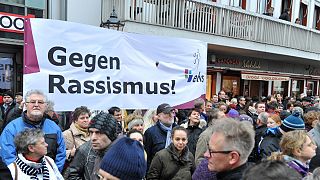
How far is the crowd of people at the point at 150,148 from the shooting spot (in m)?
1.79

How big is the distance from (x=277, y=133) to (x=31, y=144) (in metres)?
2.86

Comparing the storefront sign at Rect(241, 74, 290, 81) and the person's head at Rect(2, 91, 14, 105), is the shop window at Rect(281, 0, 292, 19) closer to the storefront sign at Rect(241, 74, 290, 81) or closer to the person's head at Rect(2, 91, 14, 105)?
the storefront sign at Rect(241, 74, 290, 81)

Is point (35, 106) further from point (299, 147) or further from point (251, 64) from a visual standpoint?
point (251, 64)

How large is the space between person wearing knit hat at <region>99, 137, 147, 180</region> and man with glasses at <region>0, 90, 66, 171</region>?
1.94 meters

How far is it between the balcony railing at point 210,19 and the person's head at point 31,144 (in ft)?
18.1

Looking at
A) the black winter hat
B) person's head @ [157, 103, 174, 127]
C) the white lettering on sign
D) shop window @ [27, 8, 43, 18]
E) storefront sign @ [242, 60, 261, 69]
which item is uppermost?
shop window @ [27, 8, 43, 18]

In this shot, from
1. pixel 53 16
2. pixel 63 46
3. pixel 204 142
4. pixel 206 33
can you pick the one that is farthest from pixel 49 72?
pixel 206 33

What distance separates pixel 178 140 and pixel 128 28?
502cm

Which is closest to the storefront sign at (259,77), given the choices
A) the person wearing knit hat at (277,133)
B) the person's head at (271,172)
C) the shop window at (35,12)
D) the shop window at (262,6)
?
the shop window at (262,6)

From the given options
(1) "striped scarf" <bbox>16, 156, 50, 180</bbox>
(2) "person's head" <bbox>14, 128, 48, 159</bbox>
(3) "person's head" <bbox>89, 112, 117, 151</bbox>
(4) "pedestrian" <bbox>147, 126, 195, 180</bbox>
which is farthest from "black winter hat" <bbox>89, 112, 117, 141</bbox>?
(4) "pedestrian" <bbox>147, 126, 195, 180</bbox>

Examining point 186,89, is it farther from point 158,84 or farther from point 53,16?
point 53,16

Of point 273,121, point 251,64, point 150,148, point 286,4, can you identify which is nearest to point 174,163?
point 150,148

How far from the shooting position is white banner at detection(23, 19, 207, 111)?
4.19m

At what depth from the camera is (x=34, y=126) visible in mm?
3521
